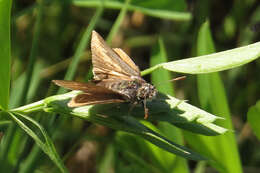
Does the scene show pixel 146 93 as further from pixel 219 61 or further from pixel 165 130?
pixel 165 130

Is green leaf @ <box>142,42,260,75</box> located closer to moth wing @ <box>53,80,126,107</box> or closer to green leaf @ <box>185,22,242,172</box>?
moth wing @ <box>53,80,126,107</box>

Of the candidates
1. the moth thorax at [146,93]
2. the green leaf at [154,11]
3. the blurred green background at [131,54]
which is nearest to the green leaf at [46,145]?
the moth thorax at [146,93]

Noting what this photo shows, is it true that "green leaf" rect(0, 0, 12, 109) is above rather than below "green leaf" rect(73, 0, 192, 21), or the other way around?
below

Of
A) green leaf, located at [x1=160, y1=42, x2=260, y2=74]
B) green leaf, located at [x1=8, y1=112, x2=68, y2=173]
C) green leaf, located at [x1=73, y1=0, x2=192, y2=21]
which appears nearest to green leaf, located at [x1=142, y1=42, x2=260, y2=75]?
green leaf, located at [x1=160, y1=42, x2=260, y2=74]

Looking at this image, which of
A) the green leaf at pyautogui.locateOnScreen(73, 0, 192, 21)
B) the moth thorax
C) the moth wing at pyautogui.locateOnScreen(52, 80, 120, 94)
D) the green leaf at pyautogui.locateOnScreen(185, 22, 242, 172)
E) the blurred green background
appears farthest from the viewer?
the green leaf at pyautogui.locateOnScreen(73, 0, 192, 21)

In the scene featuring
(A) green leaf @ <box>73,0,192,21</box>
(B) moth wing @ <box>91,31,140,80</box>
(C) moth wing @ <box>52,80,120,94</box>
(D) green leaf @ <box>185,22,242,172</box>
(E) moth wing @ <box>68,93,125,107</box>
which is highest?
(A) green leaf @ <box>73,0,192,21</box>

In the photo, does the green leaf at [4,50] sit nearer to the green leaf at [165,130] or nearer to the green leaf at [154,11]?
the green leaf at [165,130]
